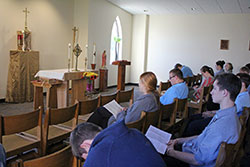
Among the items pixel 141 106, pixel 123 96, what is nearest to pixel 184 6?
pixel 123 96

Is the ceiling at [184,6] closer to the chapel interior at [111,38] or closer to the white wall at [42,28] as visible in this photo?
the chapel interior at [111,38]

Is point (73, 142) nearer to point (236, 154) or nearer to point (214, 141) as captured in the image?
point (214, 141)

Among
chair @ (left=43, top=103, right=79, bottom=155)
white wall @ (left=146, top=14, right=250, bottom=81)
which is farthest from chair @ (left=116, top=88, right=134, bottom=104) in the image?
white wall @ (left=146, top=14, right=250, bottom=81)

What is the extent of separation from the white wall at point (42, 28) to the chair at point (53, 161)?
562cm

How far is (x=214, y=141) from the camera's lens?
186 centimetres

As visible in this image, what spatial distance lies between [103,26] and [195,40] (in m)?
4.15

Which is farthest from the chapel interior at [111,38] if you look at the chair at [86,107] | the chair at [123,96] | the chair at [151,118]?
the chair at [151,118]

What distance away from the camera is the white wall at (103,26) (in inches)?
334

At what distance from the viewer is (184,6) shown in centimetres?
929

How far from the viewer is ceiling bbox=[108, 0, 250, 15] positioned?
848cm

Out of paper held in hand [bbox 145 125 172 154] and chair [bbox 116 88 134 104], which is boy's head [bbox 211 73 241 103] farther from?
chair [bbox 116 88 134 104]

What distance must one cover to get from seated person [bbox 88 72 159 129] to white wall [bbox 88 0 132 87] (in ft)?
18.6

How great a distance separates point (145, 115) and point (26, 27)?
17.7 ft

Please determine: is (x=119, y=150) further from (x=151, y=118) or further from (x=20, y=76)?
(x=20, y=76)
